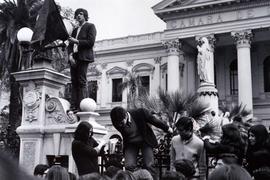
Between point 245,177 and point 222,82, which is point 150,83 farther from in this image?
point 245,177

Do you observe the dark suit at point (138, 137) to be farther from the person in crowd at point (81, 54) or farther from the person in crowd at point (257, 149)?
the person in crowd at point (81, 54)

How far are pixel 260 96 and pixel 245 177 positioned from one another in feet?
118

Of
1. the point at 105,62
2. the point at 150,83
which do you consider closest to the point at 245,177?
the point at 150,83

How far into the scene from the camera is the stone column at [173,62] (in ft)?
116

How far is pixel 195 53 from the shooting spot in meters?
39.5

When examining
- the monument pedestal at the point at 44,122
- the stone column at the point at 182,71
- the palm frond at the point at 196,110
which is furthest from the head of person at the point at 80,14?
the stone column at the point at 182,71

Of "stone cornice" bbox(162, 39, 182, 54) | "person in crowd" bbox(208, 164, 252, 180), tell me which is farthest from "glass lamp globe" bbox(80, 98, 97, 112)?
"stone cornice" bbox(162, 39, 182, 54)

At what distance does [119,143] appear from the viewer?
7.48m

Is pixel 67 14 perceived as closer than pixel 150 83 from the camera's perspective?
Yes

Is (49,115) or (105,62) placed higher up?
(105,62)

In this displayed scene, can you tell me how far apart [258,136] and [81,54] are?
13.7ft

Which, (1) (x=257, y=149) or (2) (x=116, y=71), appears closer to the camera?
(1) (x=257, y=149)

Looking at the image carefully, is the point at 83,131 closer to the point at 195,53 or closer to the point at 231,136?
the point at 231,136

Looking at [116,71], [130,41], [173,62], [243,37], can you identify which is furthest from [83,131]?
[116,71]
